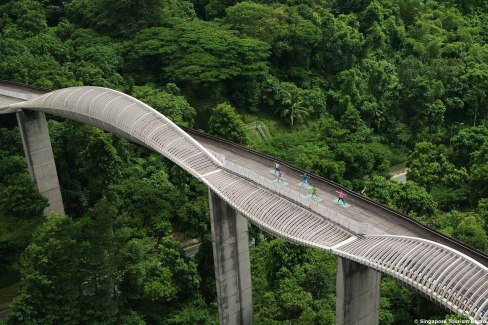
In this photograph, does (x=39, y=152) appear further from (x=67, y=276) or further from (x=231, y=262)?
(x=231, y=262)

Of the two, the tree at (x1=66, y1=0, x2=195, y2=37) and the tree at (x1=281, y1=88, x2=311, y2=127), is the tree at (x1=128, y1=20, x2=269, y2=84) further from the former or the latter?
the tree at (x1=281, y1=88, x2=311, y2=127)

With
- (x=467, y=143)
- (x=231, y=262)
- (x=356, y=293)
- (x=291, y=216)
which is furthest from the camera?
(x=467, y=143)

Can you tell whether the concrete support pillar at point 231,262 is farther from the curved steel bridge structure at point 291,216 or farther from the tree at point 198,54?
the tree at point 198,54

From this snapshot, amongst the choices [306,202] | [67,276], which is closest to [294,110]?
[306,202]

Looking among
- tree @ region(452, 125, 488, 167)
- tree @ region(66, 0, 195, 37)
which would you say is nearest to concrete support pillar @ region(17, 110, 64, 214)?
tree @ region(66, 0, 195, 37)

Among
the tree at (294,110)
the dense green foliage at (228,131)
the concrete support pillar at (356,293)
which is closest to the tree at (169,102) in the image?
the dense green foliage at (228,131)

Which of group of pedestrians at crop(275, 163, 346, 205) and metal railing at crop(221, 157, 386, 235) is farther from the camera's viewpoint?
group of pedestrians at crop(275, 163, 346, 205)
